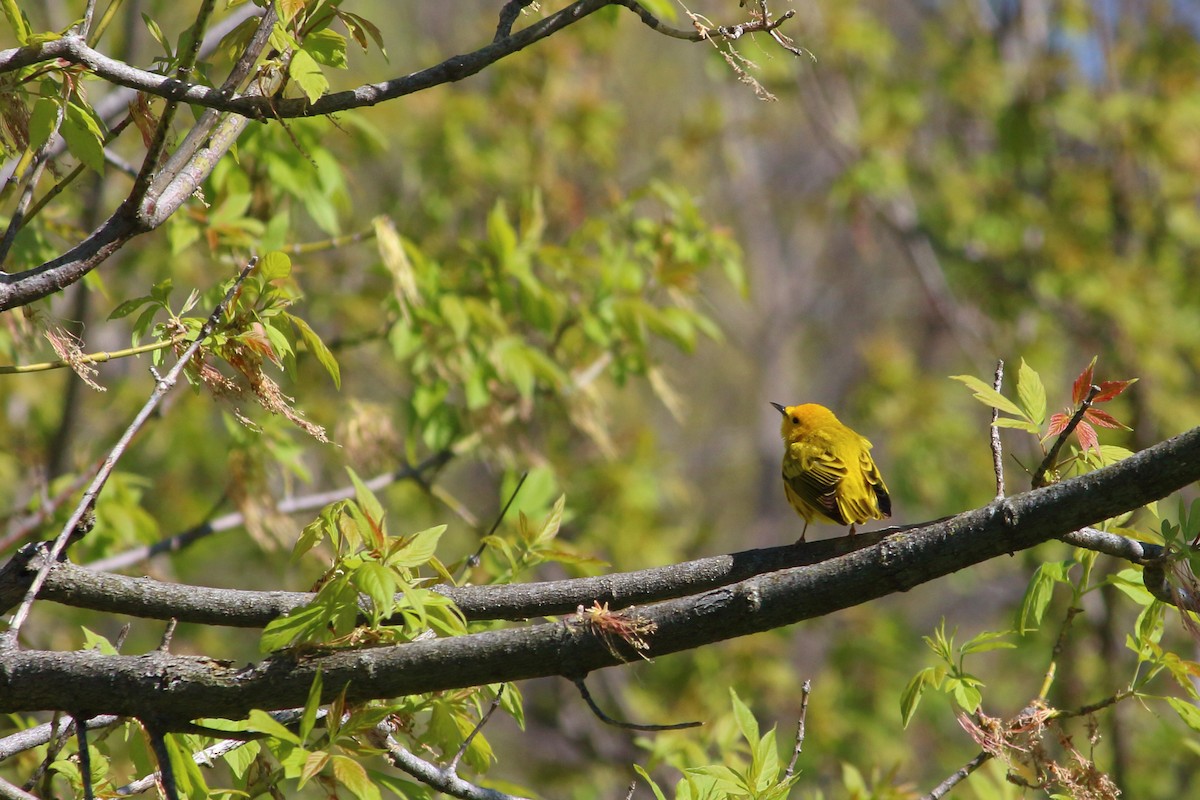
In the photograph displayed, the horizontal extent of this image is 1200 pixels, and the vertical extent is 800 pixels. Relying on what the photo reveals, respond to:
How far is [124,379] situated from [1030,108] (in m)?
7.33

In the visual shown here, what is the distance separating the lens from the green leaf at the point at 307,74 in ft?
5.85

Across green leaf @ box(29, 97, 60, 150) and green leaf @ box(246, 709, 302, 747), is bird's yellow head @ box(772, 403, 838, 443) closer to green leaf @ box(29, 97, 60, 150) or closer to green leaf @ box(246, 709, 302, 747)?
green leaf @ box(246, 709, 302, 747)

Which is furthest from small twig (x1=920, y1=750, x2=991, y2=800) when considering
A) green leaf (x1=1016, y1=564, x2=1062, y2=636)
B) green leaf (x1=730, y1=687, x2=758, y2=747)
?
green leaf (x1=730, y1=687, x2=758, y2=747)

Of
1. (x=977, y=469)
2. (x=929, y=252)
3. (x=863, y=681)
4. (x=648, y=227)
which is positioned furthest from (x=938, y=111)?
(x=648, y=227)

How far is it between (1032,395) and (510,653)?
3.86ft

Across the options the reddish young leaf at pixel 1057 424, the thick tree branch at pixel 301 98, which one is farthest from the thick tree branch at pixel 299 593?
the thick tree branch at pixel 301 98

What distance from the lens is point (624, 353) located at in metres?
4.67

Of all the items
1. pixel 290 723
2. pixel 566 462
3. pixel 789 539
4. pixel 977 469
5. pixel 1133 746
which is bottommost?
pixel 789 539

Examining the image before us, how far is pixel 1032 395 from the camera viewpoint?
6.93 feet

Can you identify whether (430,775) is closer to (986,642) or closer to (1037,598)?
(986,642)

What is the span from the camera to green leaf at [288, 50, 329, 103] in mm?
1782

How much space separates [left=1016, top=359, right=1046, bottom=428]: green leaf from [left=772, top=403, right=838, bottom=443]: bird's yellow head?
1.78m

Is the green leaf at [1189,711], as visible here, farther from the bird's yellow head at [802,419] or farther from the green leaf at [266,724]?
the bird's yellow head at [802,419]

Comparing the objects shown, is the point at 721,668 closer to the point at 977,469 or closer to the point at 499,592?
the point at 977,469
